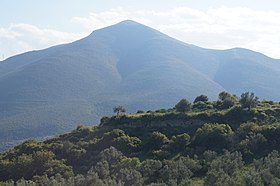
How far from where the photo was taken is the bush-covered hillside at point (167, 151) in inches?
1593

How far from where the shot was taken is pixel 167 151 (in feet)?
172

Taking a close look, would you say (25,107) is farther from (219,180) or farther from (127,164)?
(219,180)

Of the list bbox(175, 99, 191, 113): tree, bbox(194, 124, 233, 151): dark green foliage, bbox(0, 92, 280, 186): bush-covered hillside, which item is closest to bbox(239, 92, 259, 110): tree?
bbox(0, 92, 280, 186): bush-covered hillside

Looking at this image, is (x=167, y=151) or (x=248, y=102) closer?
(x=167, y=151)

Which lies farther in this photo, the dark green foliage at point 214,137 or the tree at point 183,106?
the tree at point 183,106

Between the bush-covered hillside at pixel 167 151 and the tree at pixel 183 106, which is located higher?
the tree at pixel 183 106

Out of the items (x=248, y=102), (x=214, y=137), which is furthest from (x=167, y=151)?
(x=248, y=102)

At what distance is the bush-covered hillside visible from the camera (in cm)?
4047

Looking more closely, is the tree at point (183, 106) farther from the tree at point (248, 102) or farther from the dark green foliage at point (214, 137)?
the dark green foliage at point (214, 137)

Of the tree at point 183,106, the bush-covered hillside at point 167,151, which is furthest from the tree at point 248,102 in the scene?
the tree at point 183,106

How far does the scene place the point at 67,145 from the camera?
56188mm

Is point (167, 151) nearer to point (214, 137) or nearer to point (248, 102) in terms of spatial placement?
point (214, 137)

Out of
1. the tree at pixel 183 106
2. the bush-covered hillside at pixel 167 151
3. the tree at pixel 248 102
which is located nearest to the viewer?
the bush-covered hillside at pixel 167 151

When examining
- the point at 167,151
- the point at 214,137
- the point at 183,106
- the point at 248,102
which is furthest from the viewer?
the point at 183,106
